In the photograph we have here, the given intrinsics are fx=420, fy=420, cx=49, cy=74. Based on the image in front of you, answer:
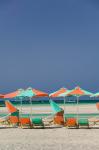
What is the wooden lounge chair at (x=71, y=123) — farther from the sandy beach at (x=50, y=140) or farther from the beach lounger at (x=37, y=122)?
the beach lounger at (x=37, y=122)

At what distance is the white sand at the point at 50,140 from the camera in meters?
12.4

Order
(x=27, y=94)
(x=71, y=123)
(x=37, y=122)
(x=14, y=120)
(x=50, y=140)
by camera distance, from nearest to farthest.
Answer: (x=50, y=140), (x=71, y=123), (x=37, y=122), (x=14, y=120), (x=27, y=94)

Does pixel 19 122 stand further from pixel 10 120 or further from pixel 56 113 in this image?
pixel 56 113

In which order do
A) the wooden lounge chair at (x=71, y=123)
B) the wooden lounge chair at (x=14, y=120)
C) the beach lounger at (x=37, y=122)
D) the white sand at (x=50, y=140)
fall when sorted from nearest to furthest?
the white sand at (x=50, y=140) → the wooden lounge chair at (x=71, y=123) → the beach lounger at (x=37, y=122) → the wooden lounge chair at (x=14, y=120)

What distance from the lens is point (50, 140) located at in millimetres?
14039

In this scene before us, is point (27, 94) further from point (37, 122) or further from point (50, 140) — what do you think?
point (50, 140)

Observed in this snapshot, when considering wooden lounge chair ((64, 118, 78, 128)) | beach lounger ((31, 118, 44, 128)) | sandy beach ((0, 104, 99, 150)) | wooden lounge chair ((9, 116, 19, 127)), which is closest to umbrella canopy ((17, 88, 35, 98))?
wooden lounge chair ((9, 116, 19, 127))

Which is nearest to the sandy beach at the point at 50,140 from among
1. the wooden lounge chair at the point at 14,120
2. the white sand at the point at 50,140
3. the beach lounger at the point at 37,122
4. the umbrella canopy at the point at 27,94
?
the white sand at the point at 50,140

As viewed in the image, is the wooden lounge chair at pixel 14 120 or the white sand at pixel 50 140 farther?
the wooden lounge chair at pixel 14 120

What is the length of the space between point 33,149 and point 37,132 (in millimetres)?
4753

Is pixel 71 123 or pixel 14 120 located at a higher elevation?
pixel 14 120

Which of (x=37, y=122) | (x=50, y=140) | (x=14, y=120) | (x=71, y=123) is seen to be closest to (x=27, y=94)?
(x=14, y=120)

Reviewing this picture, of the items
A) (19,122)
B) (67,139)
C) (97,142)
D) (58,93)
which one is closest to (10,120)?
(19,122)

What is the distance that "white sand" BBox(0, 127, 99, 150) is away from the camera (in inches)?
490
